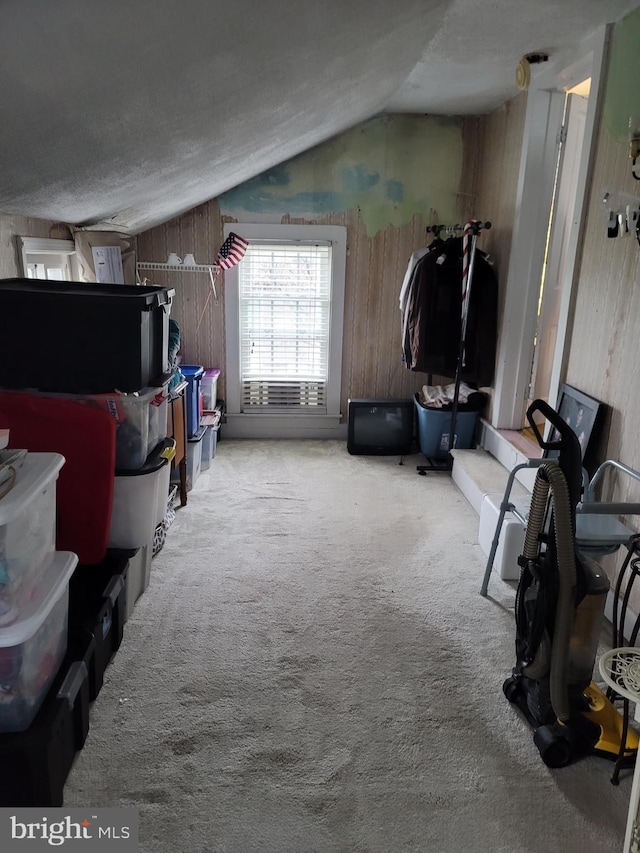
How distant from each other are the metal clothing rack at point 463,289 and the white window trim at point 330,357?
0.76 meters

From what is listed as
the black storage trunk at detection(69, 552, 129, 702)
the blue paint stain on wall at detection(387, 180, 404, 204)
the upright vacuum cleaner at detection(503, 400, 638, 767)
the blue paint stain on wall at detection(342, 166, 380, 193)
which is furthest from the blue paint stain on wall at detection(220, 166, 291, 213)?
the upright vacuum cleaner at detection(503, 400, 638, 767)

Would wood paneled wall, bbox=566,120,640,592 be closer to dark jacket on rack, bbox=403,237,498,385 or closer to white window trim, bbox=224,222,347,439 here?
dark jacket on rack, bbox=403,237,498,385

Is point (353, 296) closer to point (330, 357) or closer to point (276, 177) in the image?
point (330, 357)

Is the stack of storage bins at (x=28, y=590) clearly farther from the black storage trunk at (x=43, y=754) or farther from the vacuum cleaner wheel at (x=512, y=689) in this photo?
the vacuum cleaner wheel at (x=512, y=689)

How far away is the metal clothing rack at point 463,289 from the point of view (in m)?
3.77

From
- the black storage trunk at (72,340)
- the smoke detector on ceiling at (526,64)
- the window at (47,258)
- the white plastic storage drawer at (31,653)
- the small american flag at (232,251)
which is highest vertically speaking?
the smoke detector on ceiling at (526,64)

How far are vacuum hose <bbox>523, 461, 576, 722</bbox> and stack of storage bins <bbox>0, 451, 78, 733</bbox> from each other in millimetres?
1341

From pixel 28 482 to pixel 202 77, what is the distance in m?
1.17

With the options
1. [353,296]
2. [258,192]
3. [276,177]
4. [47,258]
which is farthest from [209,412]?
[276,177]

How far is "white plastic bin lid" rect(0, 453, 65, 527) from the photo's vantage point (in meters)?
1.37

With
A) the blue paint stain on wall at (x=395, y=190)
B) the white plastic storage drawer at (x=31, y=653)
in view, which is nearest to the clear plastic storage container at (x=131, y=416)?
the white plastic storage drawer at (x=31, y=653)

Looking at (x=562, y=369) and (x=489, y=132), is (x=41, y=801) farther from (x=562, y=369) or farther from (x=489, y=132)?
(x=489, y=132)

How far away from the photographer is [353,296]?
465cm

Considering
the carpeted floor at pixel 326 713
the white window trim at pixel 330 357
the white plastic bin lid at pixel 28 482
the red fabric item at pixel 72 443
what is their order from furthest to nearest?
the white window trim at pixel 330 357, the red fabric item at pixel 72 443, the carpeted floor at pixel 326 713, the white plastic bin lid at pixel 28 482
